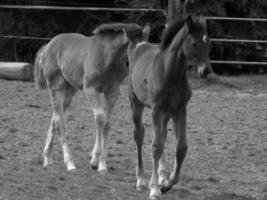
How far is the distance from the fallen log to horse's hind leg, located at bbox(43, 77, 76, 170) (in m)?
5.93

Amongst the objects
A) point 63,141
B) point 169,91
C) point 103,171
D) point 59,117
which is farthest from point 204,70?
A: point 59,117

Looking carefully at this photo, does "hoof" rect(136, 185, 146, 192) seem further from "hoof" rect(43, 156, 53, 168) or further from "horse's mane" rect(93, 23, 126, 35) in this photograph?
"horse's mane" rect(93, 23, 126, 35)

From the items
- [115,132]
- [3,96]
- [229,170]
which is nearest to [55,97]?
[115,132]

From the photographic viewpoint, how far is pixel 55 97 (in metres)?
8.63

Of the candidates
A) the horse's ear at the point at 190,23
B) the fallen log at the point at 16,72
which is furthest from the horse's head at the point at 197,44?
the fallen log at the point at 16,72

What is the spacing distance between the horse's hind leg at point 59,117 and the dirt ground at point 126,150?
7.6 inches

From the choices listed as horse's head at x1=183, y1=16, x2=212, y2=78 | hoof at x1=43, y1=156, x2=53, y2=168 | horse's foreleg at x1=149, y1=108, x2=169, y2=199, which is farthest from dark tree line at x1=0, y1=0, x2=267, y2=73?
horse's head at x1=183, y1=16, x2=212, y2=78

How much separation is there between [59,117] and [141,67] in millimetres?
1870

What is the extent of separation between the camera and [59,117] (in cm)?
851

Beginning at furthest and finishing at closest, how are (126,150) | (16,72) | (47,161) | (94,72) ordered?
(16,72) < (126,150) < (47,161) < (94,72)

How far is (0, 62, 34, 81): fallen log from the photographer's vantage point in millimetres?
14594

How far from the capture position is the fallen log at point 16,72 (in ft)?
47.9

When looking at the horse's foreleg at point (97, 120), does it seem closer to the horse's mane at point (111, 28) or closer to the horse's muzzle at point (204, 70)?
the horse's mane at point (111, 28)

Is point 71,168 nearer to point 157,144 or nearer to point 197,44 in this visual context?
point 157,144
